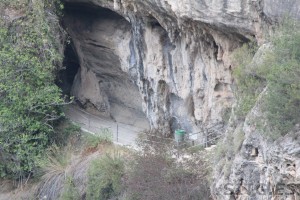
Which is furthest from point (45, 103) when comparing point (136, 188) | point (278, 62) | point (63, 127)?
→ point (278, 62)

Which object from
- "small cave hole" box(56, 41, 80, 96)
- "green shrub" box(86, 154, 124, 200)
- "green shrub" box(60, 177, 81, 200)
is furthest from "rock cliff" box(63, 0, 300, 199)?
"green shrub" box(60, 177, 81, 200)

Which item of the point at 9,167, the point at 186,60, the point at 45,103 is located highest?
the point at 186,60

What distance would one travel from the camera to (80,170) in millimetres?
22312

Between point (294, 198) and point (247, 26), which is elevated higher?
point (247, 26)

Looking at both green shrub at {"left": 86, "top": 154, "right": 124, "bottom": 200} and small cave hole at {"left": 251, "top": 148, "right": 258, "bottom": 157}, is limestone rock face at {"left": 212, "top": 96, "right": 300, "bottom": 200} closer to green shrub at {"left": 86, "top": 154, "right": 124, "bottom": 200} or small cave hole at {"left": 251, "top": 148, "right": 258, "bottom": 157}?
small cave hole at {"left": 251, "top": 148, "right": 258, "bottom": 157}

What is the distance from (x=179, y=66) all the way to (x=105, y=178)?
3.31 metres

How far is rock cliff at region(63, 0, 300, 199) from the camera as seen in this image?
15.1 m

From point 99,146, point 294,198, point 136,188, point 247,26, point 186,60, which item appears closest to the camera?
point 294,198

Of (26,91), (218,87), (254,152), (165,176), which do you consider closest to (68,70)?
(26,91)

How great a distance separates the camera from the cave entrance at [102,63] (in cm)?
2533

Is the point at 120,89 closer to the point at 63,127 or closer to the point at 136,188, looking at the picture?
the point at 63,127

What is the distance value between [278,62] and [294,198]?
94.1 inches

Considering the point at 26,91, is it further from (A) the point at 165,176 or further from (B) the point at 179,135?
(A) the point at 165,176

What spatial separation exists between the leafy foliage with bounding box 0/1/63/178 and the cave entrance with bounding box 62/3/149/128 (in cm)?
173
